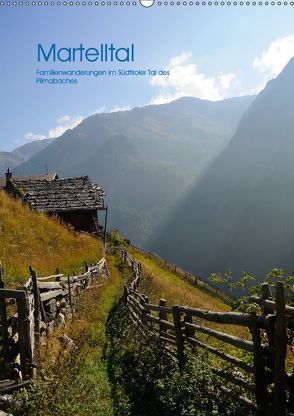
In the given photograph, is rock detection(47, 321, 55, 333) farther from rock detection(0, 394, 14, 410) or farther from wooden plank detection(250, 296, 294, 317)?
wooden plank detection(250, 296, 294, 317)

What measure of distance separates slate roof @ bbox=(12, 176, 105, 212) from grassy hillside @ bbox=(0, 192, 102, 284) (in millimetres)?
7196

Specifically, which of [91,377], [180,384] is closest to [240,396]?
[180,384]

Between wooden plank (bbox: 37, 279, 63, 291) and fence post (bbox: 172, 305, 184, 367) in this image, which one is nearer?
fence post (bbox: 172, 305, 184, 367)

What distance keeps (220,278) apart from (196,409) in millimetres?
2522

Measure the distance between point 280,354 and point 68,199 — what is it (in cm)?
3063

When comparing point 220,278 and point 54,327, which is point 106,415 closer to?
point 220,278

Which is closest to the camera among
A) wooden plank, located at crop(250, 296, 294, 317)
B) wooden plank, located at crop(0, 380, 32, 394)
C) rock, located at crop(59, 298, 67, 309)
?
wooden plank, located at crop(250, 296, 294, 317)

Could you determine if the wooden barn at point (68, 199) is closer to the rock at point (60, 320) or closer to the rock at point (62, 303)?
the rock at point (62, 303)

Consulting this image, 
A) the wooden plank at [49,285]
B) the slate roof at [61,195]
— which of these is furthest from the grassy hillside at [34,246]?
the slate roof at [61,195]

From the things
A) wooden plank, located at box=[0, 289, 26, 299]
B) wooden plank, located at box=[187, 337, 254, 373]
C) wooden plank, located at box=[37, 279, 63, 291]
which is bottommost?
wooden plank, located at box=[187, 337, 254, 373]

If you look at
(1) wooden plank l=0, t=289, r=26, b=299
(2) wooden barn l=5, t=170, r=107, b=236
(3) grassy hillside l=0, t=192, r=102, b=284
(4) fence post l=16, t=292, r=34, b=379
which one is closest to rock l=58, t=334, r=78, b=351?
(3) grassy hillside l=0, t=192, r=102, b=284

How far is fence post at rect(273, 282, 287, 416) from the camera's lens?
19.6 ft

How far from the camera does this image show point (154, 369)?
10.1 metres

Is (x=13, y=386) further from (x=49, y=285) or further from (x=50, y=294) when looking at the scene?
(x=49, y=285)
